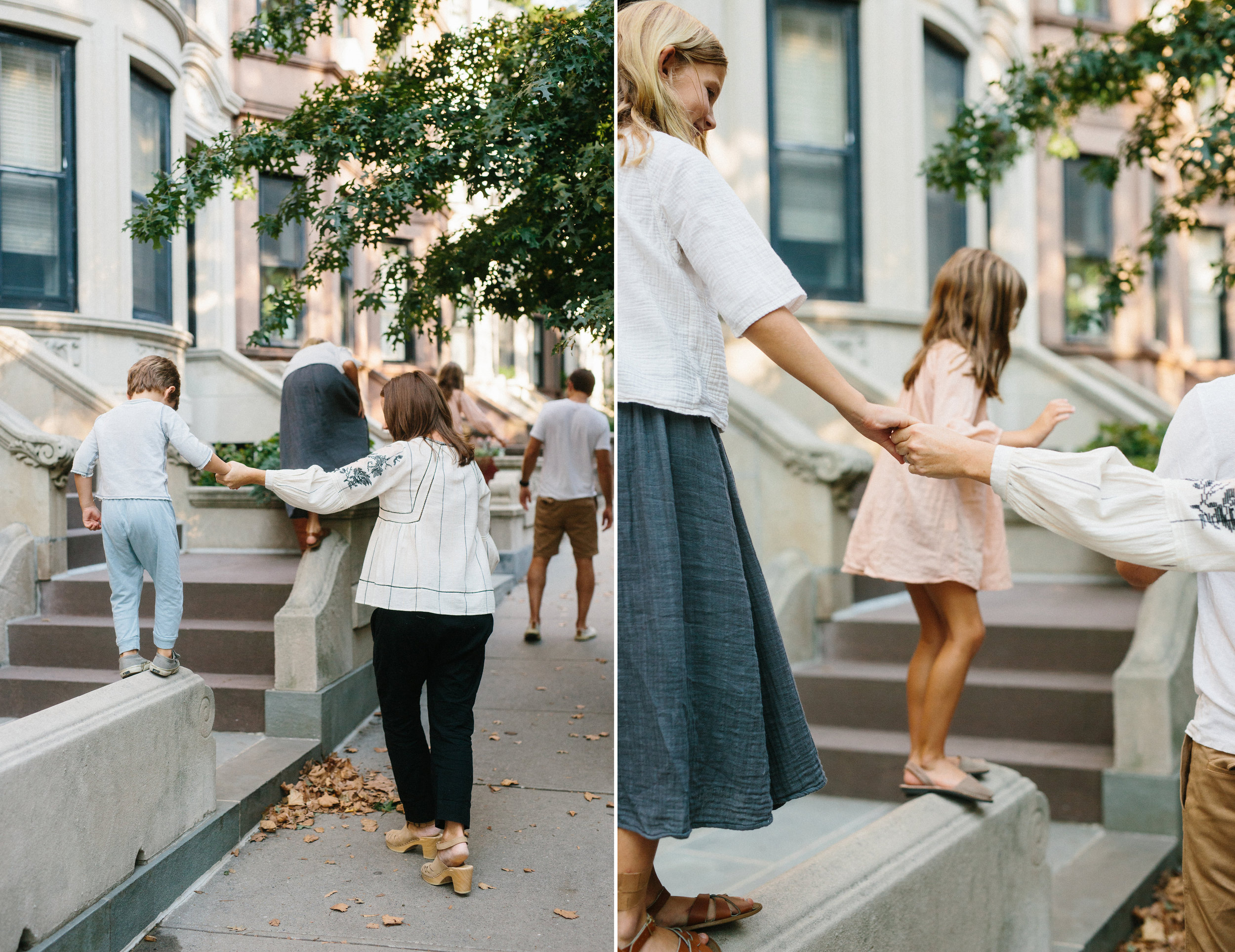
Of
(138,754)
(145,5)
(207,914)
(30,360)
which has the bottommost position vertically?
(207,914)

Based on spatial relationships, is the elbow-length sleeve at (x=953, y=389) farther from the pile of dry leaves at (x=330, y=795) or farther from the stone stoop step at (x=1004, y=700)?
the stone stoop step at (x=1004, y=700)

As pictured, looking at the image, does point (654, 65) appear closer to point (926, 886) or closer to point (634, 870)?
point (634, 870)

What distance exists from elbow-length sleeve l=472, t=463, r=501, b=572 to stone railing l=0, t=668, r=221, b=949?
72cm

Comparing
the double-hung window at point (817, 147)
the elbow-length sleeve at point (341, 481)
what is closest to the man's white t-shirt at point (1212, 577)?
the elbow-length sleeve at point (341, 481)

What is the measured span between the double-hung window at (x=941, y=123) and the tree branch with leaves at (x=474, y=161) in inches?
244

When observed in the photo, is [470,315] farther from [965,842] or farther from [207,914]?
[965,842]

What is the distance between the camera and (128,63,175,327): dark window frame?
6.73 feet

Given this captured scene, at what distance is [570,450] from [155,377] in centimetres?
102

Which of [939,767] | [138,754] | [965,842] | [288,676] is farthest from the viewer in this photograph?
[939,767]

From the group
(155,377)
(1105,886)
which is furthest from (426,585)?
(1105,886)

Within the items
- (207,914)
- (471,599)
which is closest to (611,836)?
(471,599)

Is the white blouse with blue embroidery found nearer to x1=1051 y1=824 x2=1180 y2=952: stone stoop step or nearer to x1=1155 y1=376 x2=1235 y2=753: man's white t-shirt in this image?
x1=1155 y1=376 x2=1235 y2=753: man's white t-shirt

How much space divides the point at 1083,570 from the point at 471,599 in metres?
4.92

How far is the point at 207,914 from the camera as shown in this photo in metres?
2.03
